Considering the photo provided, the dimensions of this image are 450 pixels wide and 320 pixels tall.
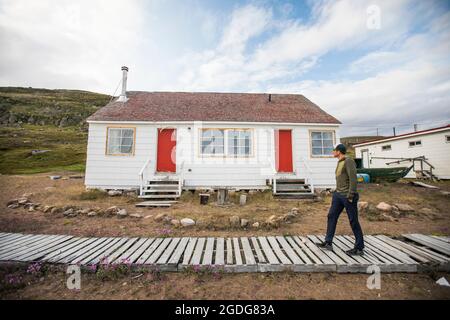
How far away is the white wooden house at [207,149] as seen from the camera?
10250 millimetres

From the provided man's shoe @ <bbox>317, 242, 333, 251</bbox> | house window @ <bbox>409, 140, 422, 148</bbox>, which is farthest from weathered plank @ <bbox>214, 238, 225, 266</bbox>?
house window @ <bbox>409, 140, 422, 148</bbox>

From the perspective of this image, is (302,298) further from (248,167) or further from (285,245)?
(248,167)

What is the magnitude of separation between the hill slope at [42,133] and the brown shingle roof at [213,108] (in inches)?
546

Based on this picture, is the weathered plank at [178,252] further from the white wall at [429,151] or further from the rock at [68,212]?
the white wall at [429,151]

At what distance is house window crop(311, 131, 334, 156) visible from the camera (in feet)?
35.7

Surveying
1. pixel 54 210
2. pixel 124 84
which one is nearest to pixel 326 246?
pixel 54 210

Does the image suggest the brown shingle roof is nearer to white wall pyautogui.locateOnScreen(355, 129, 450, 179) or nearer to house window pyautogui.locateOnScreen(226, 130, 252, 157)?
house window pyautogui.locateOnScreen(226, 130, 252, 157)

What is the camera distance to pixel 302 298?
2809 mm

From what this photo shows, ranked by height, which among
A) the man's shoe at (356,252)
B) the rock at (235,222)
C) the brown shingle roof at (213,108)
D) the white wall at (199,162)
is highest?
the brown shingle roof at (213,108)

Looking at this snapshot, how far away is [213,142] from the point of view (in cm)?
1077

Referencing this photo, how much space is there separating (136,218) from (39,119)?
2880 inches

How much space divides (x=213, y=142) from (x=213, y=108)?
8.32ft

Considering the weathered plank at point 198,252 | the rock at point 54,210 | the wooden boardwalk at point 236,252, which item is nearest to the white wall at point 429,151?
the wooden boardwalk at point 236,252
